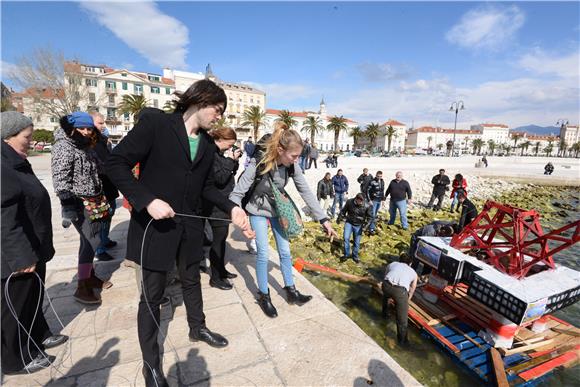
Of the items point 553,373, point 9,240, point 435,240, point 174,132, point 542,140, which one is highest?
point 542,140

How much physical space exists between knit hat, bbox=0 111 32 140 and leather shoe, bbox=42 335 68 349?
1.87m

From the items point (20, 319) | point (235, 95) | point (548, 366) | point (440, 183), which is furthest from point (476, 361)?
point (235, 95)

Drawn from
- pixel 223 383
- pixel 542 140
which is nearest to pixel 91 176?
pixel 223 383

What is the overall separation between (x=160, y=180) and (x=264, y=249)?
1471 millimetres

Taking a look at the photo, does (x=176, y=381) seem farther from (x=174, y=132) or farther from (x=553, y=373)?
(x=553, y=373)

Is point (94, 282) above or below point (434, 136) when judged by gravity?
below

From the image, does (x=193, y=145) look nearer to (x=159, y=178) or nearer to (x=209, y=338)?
(x=159, y=178)

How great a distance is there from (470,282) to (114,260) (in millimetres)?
5574

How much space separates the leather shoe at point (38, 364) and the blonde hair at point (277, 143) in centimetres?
251

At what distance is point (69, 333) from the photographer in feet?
9.11

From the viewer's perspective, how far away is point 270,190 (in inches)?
119

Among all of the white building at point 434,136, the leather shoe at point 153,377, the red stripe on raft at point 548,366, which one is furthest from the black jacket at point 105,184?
the white building at point 434,136

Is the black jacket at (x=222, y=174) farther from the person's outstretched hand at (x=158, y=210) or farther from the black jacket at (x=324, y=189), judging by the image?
the black jacket at (x=324, y=189)

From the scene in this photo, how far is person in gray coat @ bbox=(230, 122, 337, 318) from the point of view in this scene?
2.86 metres
